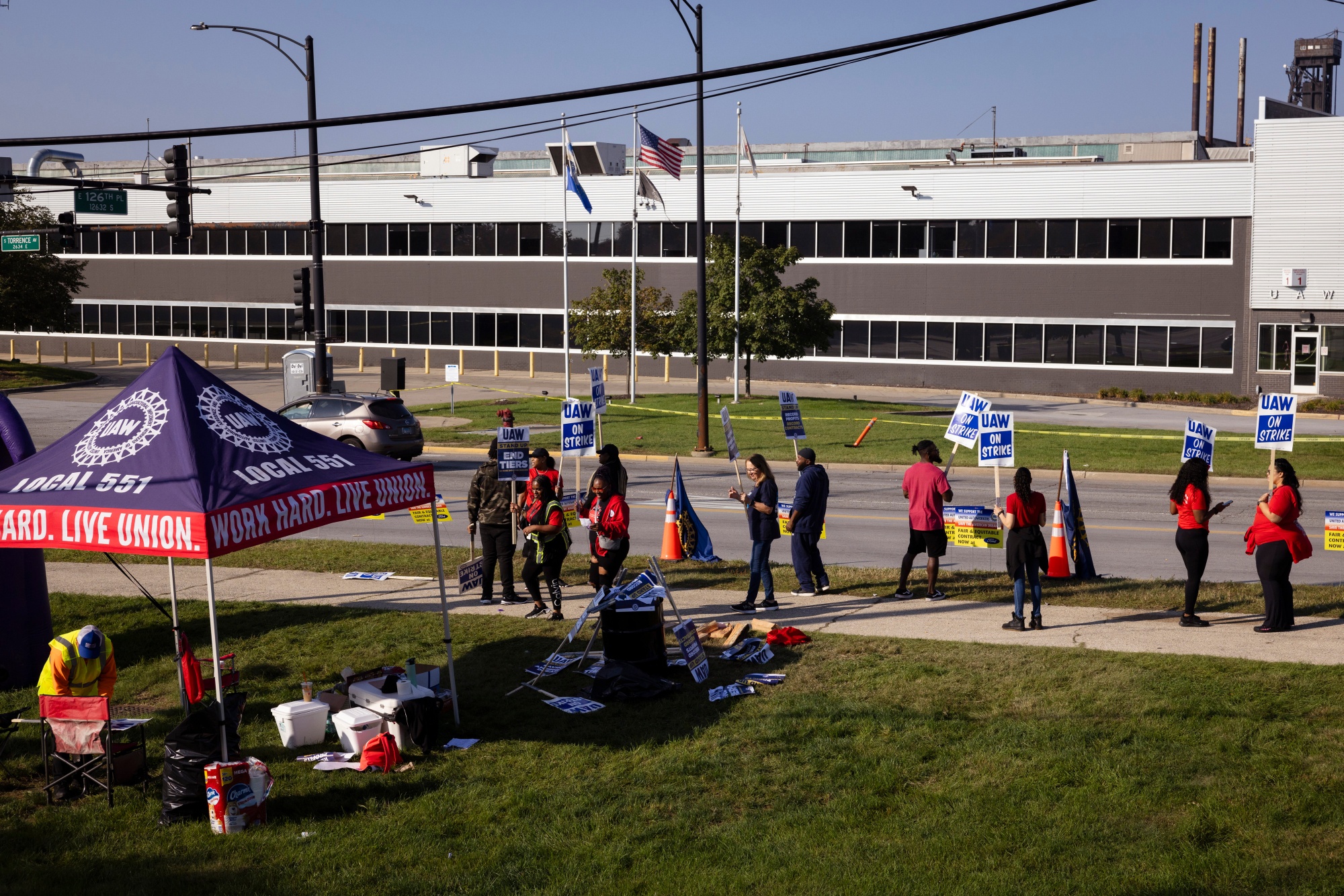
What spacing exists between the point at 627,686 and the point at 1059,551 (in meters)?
6.82

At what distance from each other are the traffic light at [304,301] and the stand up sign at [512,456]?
13.3m

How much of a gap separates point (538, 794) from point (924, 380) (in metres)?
42.7

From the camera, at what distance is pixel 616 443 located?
2944cm

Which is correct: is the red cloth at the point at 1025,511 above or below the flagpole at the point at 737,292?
below

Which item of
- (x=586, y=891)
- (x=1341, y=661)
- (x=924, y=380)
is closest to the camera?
(x=586, y=891)

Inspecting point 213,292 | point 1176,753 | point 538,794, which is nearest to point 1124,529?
point 1176,753

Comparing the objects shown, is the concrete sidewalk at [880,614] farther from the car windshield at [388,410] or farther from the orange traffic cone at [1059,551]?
the car windshield at [388,410]

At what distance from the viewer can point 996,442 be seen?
14.1m

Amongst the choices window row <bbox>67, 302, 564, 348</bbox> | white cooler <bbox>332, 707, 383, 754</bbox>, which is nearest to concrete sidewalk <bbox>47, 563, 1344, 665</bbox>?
white cooler <bbox>332, 707, 383, 754</bbox>

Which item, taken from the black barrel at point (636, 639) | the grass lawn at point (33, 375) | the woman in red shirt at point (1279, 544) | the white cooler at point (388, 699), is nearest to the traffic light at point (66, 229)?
the white cooler at point (388, 699)

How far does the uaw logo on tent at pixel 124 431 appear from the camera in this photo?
8.66 m

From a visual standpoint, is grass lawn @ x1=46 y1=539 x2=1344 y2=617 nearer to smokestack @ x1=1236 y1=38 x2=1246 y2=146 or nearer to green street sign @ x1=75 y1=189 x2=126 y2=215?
green street sign @ x1=75 y1=189 x2=126 y2=215

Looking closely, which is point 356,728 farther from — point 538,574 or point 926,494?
point 926,494

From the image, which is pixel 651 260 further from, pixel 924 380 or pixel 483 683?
pixel 483 683
